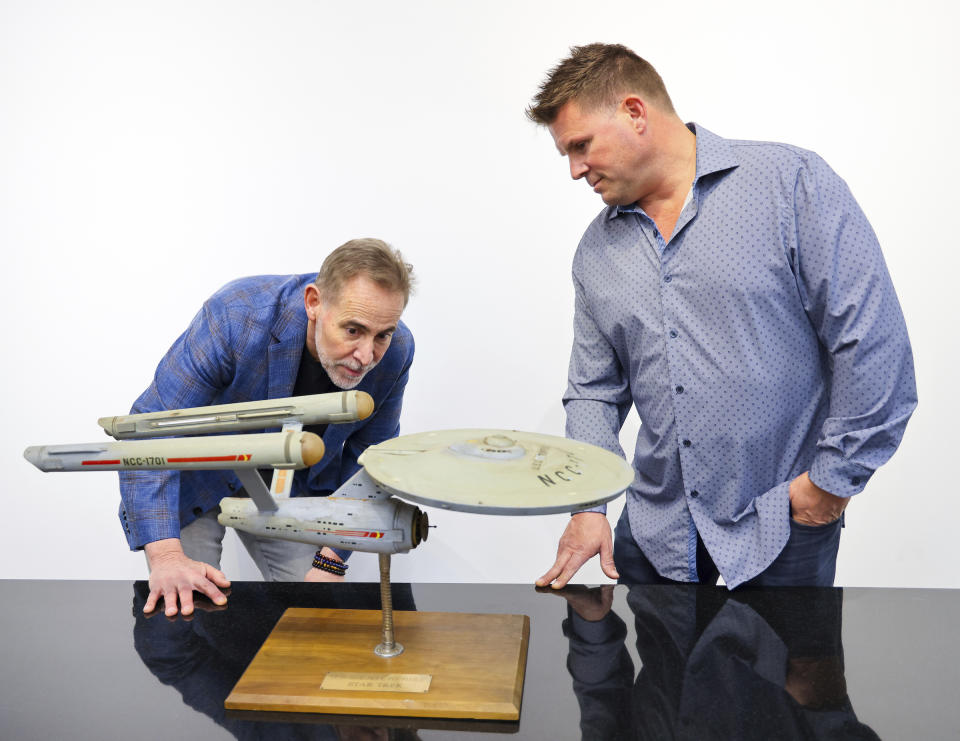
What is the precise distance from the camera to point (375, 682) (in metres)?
1.42

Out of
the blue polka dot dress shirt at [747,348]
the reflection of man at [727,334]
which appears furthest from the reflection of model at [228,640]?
the blue polka dot dress shirt at [747,348]

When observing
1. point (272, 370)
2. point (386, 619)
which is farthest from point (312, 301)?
point (386, 619)

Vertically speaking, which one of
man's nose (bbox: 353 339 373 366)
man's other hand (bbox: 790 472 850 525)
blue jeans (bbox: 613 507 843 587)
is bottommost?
blue jeans (bbox: 613 507 843 587)

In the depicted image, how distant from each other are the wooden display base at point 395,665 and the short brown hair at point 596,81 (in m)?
1.27

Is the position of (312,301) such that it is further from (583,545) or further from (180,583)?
(583,545)

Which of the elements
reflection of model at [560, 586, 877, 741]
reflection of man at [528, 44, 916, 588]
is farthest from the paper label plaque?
reflection of man at [528, 44, 916, 588]

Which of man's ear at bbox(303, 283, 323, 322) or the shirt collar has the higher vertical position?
the shirt collar

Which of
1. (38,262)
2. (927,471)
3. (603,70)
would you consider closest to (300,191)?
(38,262)

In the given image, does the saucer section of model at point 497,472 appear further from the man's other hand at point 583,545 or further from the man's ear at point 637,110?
the man's ear at point 637,110

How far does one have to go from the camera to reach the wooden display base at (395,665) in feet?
4.47

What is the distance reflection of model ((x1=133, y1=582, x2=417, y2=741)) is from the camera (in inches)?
52.8

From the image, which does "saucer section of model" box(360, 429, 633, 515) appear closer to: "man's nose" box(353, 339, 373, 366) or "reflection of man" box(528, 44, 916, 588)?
"reflection of man" box(528, 44, 916, 588)

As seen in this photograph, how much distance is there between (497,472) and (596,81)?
118cm

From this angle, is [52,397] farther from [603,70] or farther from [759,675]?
[759,675]
